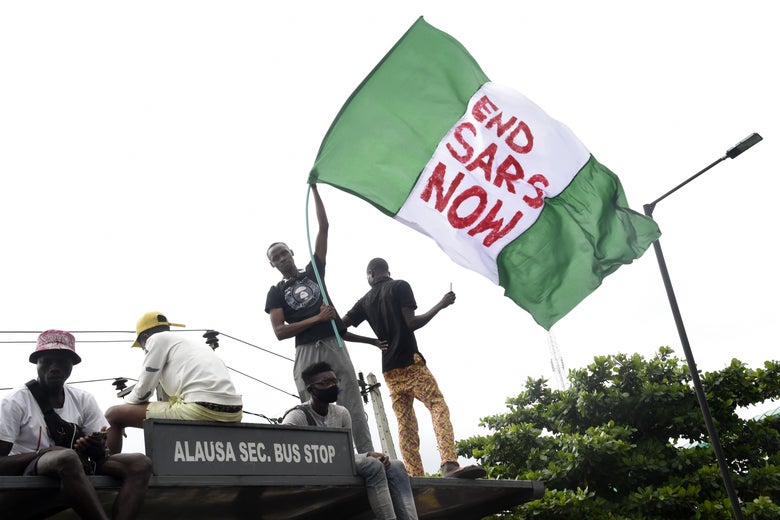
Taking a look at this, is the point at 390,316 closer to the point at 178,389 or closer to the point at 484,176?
the point at 484,176

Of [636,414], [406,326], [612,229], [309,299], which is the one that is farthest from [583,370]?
[309,299]

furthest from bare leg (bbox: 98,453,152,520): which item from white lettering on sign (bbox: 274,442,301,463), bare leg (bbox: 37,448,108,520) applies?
white lettering on sign (bbox: 274,442,301,463)

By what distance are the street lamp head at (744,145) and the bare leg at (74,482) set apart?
1022cm

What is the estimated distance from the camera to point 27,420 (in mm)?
6082

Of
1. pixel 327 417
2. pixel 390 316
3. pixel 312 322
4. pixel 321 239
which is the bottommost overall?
pixel 327 417

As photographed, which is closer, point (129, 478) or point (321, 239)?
point (129, 478)

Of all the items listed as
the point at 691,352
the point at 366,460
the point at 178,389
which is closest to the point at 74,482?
the point at 178,389

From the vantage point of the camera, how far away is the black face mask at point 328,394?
7.83 meters

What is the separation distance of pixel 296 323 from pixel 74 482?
10.3 feet

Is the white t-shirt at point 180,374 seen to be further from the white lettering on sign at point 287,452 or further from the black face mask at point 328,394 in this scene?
the black face mask at point 328,394

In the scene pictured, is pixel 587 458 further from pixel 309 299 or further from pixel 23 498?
pixel 23 498

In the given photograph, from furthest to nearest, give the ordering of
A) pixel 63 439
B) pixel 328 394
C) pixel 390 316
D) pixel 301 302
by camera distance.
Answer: pixel 390 316 → pixel 301 302 → pixel 328 394 → pixel 63 439

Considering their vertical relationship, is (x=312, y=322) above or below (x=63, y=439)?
above

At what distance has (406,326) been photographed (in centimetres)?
897
